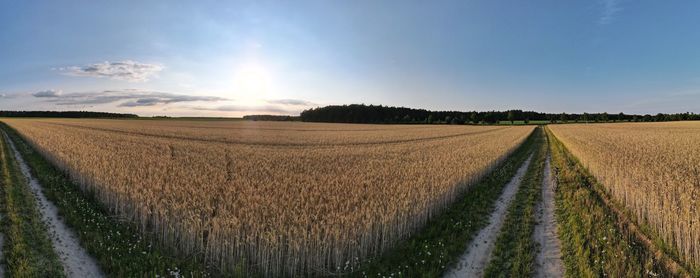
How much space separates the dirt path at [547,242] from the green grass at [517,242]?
143mm

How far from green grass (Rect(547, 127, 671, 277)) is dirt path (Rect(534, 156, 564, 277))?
162mm

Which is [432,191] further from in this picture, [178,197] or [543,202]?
[178,197]

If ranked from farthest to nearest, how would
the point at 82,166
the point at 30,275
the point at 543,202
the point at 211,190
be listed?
the point at 82,166 < the point at 543,202 < the point at 211,190 < the point at 30,275

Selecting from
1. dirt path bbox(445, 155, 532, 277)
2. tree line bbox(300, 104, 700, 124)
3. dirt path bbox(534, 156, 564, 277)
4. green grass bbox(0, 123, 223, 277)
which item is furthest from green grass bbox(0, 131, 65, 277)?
tree line bbox(300, 104, 700, 124)

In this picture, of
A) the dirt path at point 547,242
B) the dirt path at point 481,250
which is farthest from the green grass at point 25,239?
the dirt path at point 547,242

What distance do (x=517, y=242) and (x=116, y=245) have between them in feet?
32.3

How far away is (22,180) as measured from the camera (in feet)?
50.5

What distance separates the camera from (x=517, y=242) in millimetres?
8531

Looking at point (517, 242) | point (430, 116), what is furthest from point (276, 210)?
point (430, 116)

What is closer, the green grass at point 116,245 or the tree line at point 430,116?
the green grass at point 116,245

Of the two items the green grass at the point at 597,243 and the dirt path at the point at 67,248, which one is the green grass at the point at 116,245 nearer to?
the dirt path at the point at 67,248

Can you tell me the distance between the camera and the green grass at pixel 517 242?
23.1 ft

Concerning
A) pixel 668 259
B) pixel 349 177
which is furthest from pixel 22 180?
pixel 668 259

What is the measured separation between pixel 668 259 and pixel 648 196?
3.36 metres
